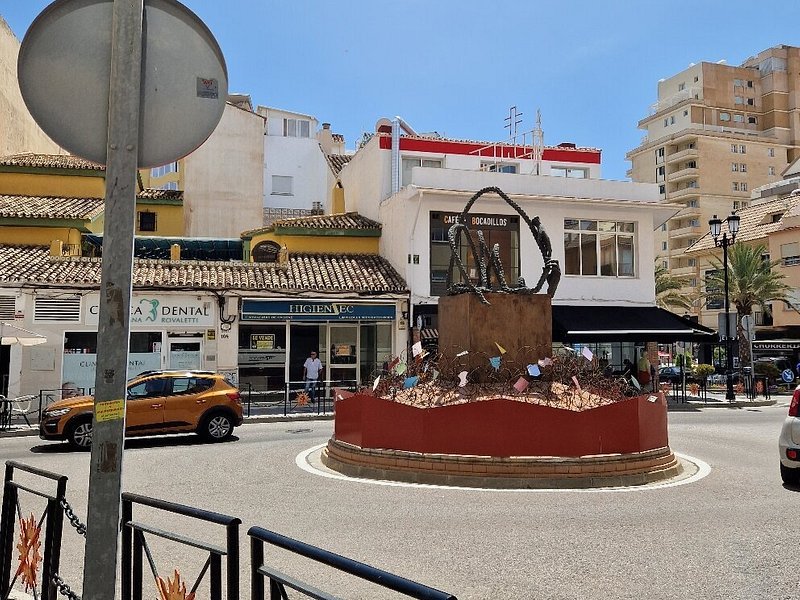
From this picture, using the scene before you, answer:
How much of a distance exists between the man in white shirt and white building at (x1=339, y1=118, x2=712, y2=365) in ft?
13.0

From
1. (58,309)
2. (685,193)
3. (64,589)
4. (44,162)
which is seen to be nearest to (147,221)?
(44,162)

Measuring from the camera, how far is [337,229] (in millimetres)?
29656

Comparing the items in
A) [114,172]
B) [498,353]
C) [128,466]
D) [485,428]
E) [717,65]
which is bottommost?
[128,466]

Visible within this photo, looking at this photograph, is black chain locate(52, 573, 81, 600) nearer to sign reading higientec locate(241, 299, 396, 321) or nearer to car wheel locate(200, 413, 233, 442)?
car wheel locate(200, 413, 233, 442)

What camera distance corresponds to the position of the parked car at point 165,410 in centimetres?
1437

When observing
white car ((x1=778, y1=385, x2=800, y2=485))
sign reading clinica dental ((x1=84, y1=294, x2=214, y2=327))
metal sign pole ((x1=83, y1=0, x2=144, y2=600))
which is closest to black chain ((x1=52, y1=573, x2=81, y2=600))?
metal sign pole ((x1=83, y1=0, x2=144, y2=600))

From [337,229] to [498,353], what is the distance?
18.6 metres

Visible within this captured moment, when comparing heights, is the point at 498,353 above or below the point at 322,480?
above

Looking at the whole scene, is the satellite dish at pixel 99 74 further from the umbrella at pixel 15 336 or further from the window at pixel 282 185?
the window at pixel 282 185

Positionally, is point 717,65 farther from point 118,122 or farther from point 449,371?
point 118,122

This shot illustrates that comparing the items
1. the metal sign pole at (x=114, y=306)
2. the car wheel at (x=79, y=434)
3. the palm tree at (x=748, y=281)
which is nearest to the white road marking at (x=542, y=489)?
the car wheel at (x=79, y=434)

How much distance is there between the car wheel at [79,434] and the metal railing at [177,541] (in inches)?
422

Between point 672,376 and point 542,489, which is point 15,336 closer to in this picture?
→ point 542,489

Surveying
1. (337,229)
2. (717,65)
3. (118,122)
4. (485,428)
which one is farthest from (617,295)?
(717,65)
